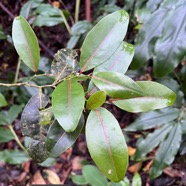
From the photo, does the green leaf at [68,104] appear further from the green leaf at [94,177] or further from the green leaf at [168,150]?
the green leaf at [168,150]

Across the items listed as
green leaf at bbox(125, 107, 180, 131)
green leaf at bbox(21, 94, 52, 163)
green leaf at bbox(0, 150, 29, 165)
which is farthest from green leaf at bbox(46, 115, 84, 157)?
green leaf at bbox(0, 150, 29, 165)

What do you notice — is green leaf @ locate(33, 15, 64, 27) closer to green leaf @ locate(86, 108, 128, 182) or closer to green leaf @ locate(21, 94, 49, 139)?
green leaf @ locate(21, 94, 49, 139)

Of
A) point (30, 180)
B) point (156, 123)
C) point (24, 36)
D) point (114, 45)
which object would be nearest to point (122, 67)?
point (114, 45)

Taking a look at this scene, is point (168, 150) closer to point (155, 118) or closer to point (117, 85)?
point (155, 118)

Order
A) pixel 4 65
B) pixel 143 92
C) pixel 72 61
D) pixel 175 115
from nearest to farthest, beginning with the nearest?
pixel 143 92
pixel 72 61
pixel 175 115
pixel 4 65

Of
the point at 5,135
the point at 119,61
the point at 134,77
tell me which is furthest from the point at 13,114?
the point at 119,61

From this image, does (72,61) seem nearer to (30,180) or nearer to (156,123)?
(156,123)

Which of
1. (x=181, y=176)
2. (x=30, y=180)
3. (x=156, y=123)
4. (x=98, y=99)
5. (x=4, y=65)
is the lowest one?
(x=30, y=180)
